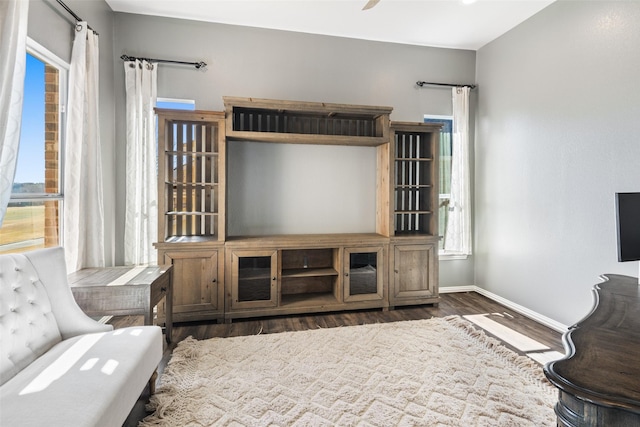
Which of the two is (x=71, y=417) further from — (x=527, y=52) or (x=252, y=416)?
(x=527, y=52)

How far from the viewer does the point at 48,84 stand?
246 centimetres

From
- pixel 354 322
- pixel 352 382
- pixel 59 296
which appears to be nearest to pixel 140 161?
pixel 59 296

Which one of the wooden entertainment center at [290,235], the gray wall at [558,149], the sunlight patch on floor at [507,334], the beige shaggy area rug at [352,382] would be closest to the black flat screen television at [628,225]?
the gray wall at [558,149]

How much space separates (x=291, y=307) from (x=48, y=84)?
2.78 m

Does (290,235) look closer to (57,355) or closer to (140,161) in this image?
(140,161)

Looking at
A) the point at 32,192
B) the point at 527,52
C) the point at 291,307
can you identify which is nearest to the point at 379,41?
the point at 527,52

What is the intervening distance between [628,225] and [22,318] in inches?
126

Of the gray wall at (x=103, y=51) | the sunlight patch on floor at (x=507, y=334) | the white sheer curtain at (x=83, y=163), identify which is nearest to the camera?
the gray wall at (x=103, y=51)

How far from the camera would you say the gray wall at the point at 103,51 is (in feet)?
7.83

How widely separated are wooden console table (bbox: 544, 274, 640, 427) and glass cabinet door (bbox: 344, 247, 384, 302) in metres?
2.18

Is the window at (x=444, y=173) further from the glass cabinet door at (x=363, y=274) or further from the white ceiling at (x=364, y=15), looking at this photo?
the glass cabinet door at (x=363, y=274)

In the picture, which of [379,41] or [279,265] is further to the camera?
[379,41]

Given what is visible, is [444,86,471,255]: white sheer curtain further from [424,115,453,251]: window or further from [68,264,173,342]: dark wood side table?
[68,264,173,342]: dark wood side table

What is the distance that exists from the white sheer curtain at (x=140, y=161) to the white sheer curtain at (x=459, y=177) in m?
3.43
